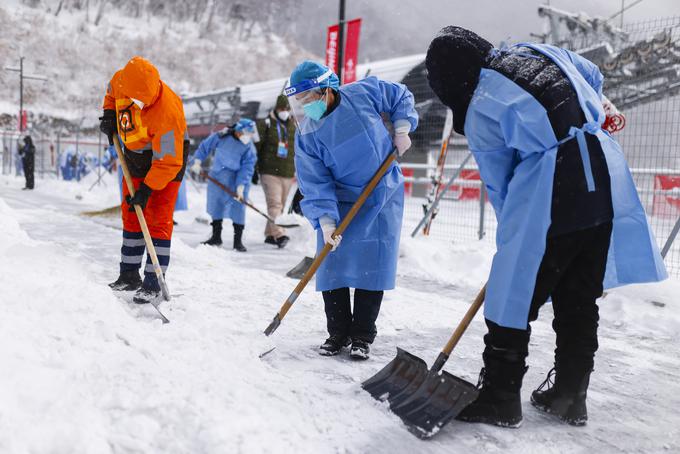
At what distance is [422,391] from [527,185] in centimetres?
91

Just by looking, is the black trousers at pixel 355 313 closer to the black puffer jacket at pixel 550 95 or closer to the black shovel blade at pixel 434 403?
the black shovel blade at pixel 434 403

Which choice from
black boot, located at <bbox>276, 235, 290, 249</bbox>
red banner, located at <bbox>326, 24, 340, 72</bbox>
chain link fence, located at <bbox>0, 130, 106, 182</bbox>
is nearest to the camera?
black boot, located at <bbox>276, 235, 290, 249</bbox>

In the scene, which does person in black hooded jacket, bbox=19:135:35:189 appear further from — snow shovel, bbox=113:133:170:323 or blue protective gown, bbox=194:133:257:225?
snow shovel, bbox=113:133:170:323

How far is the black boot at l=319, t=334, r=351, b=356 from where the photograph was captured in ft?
9.63

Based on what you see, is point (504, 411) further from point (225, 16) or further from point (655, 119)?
point (225, 16)

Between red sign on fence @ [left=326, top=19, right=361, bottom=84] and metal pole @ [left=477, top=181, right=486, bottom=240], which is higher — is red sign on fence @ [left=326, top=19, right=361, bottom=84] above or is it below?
above

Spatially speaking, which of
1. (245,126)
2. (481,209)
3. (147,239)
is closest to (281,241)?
(245,126)

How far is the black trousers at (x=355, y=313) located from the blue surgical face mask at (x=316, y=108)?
0.94 meters

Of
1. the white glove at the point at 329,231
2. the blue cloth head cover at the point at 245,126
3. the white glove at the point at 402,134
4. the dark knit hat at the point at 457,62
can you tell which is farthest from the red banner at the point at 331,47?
the dark knit hat at the point at 457,62

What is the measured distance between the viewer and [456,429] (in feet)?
6.90

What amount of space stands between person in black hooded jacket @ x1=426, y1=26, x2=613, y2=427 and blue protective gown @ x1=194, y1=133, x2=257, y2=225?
5.10 meters

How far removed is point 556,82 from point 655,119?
3987 mm

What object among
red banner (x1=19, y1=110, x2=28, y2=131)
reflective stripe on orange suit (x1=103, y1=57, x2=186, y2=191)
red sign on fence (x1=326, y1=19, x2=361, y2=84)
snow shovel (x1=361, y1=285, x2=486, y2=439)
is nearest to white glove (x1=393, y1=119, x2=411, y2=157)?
snow shovel (x1=361, y1=285, x2=486, y2=439)

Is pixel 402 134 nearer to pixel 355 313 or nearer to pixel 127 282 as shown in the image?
pixel 355 313
